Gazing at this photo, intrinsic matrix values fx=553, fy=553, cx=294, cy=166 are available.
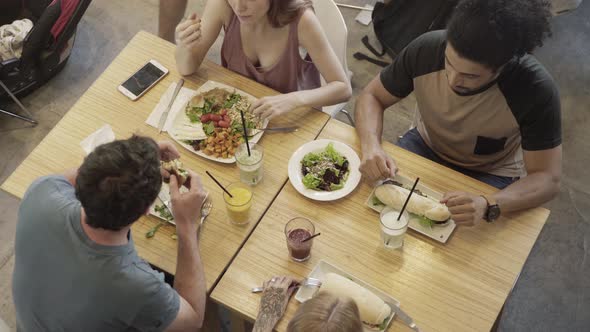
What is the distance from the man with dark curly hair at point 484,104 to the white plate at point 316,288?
365mm

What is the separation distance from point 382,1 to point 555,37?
1377 millimetres

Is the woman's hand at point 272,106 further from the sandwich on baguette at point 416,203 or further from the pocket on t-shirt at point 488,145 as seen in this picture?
→ the pocket on t-shirt at point 488,145

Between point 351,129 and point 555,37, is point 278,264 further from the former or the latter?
point 555,37

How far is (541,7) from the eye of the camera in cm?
169

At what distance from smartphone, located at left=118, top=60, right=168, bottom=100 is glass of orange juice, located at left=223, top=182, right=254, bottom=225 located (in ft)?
1.94

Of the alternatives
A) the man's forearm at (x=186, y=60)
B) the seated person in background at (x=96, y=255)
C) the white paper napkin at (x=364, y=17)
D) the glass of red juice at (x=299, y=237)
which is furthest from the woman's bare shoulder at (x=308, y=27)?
the white paper napkin at (x=364, y=17)

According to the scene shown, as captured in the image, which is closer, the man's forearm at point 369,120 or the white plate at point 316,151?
the white plate at point 316,151

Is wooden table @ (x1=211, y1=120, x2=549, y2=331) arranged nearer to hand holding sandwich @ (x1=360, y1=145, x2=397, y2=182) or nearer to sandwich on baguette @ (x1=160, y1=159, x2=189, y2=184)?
hand holding sandwich @ (x1=360, y1=145, x2=397, y2=182)

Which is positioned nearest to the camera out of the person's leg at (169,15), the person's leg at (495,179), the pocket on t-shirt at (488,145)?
the pocket on t-shirt at (488,145)

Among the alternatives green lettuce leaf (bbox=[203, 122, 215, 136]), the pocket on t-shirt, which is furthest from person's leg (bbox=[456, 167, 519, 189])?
green lettuce leaf (bbox=[203, 122, 215, 136])

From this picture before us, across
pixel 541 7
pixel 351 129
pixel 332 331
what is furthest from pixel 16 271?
pixel 541 7

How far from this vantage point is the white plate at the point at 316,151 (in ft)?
6.28

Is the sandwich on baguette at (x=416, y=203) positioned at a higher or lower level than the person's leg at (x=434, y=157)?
higher

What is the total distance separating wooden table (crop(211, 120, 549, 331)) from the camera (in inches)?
66.7
